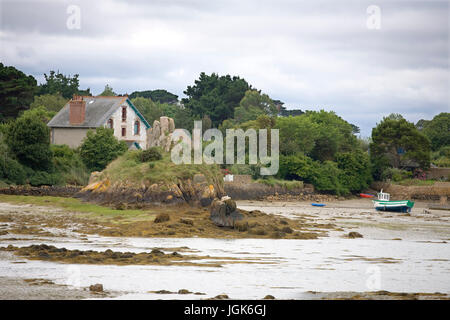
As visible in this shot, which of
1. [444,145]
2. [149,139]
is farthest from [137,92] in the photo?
[149,139]

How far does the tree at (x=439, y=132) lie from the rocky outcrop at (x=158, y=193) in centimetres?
5714

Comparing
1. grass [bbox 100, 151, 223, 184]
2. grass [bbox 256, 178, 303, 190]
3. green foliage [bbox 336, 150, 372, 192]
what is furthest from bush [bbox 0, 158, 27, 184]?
green foliage [bbox 336, 150, 372, 192]

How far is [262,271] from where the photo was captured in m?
19.3

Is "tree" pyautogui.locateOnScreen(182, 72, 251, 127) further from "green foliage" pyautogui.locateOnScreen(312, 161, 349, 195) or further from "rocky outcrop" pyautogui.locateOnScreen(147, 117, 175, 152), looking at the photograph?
"rocky outcrop" pyautogui.locateOnScreen(147, 117, 175, 152)

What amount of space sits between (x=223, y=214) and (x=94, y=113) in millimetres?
38952

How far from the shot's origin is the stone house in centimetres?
6412

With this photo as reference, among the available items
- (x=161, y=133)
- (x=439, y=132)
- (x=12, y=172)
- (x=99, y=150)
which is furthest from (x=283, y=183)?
(x=439, y=132)

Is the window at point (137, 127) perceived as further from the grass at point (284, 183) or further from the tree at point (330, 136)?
the tree at point (330, 136)

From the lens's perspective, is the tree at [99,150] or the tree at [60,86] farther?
the tree at [60,86]

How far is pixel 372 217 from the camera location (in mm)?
43969

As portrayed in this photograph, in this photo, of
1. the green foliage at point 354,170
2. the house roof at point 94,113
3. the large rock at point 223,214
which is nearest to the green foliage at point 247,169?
the green foliage at point 354,170

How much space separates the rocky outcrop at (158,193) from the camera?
3631 cm

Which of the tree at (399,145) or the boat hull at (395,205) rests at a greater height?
the tree at (399,145)

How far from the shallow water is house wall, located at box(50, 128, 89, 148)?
39.4 metres
